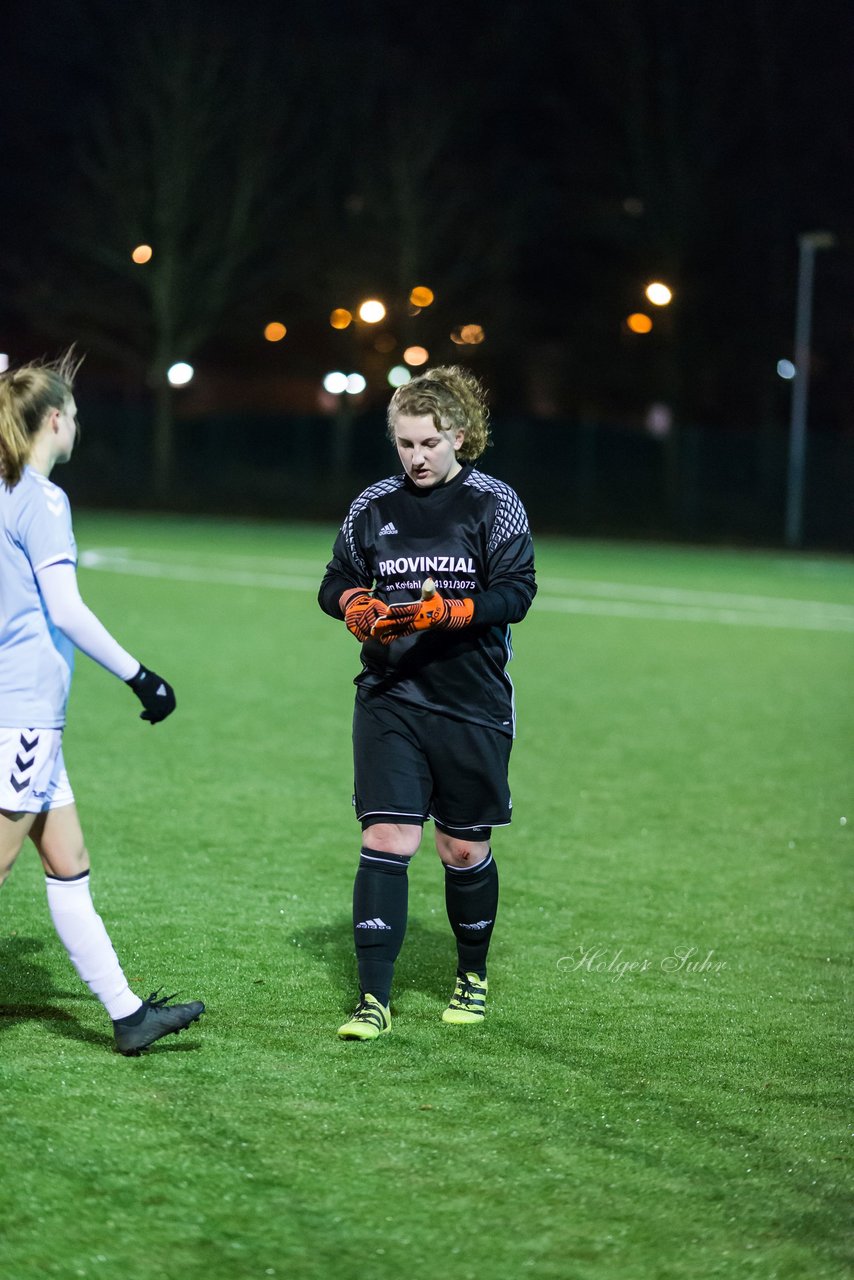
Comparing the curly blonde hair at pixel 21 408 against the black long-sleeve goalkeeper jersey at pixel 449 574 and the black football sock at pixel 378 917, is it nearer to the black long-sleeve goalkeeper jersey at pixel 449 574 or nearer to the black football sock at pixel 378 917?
the black long-sleeve goalkeeper jersey at pixel 449 574

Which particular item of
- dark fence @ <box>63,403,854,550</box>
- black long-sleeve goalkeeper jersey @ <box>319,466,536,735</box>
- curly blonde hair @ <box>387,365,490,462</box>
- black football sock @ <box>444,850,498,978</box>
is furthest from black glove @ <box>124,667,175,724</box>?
dark fence @ <box>63,403,854,550</box>

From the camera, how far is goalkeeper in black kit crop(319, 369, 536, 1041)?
503 centimetres

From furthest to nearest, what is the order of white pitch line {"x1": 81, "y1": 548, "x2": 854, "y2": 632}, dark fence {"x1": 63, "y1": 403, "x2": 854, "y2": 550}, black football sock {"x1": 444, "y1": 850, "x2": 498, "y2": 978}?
1. dark fence {"x1": 63, "y1": 403, "x2": 854, "y2": 550}
2. white pitch line {"x1": 81, "y1": 548, "x2": 854, "y2": 632}
3. black football sock {"x1": 444, "y1": 850, "x2": 498, "y2": 978}

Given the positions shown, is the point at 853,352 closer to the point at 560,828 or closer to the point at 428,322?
the point at 428,322

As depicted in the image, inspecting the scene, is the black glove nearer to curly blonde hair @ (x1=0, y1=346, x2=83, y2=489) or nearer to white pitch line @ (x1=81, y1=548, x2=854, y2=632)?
curly blonde hair @ (x1=0, y1=346, x2=83, y2=489)

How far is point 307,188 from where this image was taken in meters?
46.1

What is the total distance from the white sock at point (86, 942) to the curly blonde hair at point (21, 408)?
1.15 metres

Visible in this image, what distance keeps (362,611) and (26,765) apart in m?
1.14

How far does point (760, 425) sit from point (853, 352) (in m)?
3.80

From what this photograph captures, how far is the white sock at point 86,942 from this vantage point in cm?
455

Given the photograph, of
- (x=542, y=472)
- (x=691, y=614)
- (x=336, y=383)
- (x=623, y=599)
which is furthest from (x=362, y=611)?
(x=542, y=472)

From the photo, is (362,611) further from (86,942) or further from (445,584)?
(86,942)

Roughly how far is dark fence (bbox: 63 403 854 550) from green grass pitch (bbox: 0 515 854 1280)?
27.7 metres

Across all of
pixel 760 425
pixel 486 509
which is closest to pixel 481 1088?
pixel 486 509
